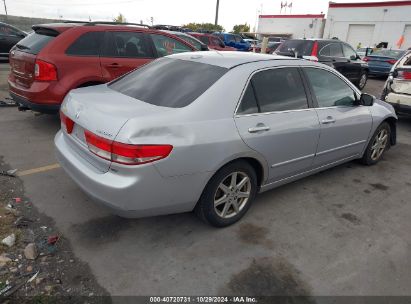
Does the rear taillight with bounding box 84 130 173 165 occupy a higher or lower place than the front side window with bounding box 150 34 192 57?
lower

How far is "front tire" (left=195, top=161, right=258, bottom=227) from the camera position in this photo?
3070 millimetres

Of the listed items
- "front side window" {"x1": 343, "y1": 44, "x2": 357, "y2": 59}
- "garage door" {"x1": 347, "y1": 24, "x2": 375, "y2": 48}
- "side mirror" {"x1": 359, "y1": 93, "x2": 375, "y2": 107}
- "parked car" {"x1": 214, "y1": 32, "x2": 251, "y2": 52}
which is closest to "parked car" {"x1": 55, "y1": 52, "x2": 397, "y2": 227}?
"side mirror" {"x1": 359, "y1": 93, "x2": 375, "y2": 107}

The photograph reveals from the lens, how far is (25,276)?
2623mm

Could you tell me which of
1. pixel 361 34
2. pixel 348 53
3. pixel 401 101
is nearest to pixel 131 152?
pixel 401 101

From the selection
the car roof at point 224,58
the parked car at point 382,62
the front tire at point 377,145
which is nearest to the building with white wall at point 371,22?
the parked car at point 382,62

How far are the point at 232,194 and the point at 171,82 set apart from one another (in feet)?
3.94

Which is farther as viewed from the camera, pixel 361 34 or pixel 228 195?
pixel 361 34

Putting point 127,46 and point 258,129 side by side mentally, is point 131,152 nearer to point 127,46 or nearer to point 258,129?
point 258,129

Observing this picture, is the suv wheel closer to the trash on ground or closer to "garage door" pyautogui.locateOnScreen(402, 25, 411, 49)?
the trash on ground

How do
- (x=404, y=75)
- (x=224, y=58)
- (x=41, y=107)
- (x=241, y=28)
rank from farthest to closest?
(x=241, y=28)
(x=404, y=75)
(x=41, y=107)
(x=224, y=58)

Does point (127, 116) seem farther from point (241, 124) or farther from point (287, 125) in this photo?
point (287, 125)

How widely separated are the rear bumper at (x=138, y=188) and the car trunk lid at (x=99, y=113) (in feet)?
0.34

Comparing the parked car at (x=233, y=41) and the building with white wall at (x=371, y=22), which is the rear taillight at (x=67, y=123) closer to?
the parked car at (x=233, y=41)

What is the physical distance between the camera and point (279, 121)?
11.2 ft
